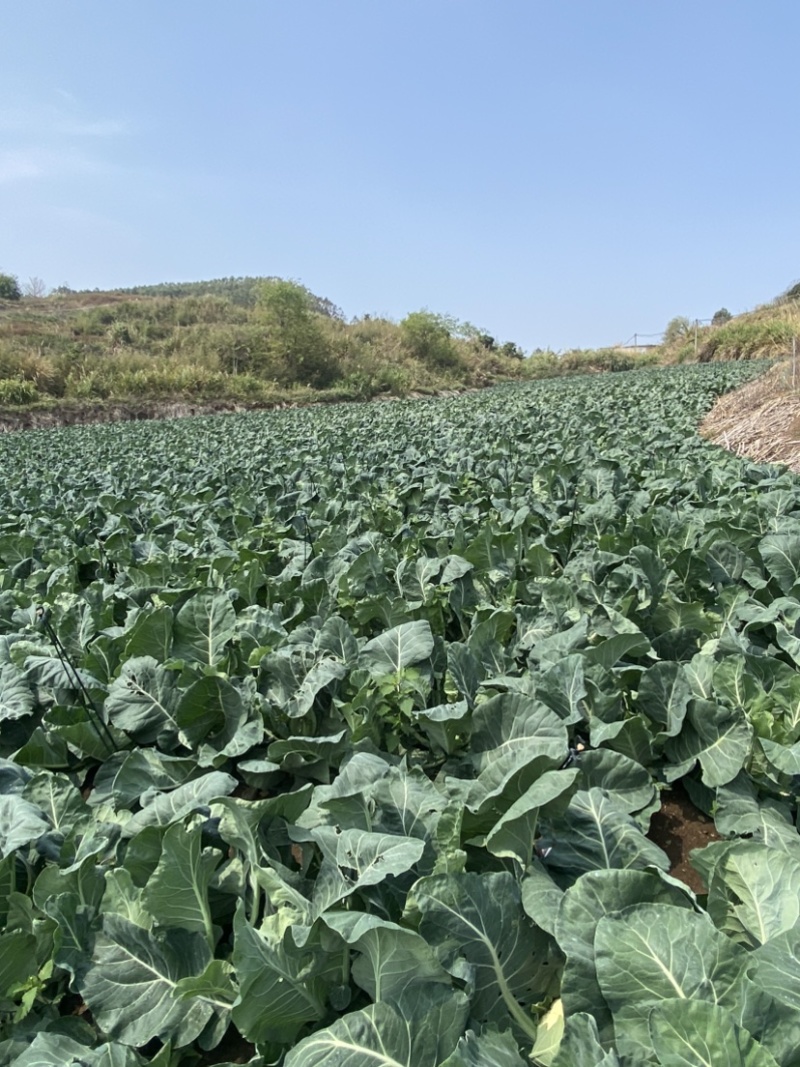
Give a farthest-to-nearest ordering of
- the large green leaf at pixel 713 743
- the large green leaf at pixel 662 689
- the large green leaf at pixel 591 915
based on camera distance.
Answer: the large green leaf at pixel 662 689 → the large green leaf at pixel 713 743 → the large green leaf at pixel 591 915

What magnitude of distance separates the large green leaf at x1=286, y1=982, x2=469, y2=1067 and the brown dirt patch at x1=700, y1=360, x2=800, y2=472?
707 centimetres

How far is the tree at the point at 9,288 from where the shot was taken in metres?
60.8

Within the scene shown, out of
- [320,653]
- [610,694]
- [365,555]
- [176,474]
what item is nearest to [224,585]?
[365,555]

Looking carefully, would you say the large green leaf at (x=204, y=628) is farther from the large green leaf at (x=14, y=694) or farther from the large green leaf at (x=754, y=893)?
the large green leaf at (x=754, y=893)

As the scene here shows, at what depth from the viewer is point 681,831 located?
2039 millimetres

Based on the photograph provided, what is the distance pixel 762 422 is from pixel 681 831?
8345 mm

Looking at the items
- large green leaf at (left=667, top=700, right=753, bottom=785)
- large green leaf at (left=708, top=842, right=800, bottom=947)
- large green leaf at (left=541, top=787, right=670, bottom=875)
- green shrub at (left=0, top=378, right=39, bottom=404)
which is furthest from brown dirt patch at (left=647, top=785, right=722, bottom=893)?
green shrub at (left=0, top=378, right=39, bottom=404)

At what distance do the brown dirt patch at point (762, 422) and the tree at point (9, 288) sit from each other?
6610 cm

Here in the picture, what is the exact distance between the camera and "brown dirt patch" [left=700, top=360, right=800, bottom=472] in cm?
791

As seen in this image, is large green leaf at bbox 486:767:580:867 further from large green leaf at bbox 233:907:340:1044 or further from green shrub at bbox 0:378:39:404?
green shrub at bbox 0:378:39:404

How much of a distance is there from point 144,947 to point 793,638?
7.24 feet

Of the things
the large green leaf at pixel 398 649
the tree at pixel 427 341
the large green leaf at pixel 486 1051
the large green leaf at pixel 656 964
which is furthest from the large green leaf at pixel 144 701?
the tree at pixel 427 341

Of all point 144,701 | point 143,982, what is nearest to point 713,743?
point 143,982

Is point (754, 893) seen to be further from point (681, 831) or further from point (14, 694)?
point (14, 694)
